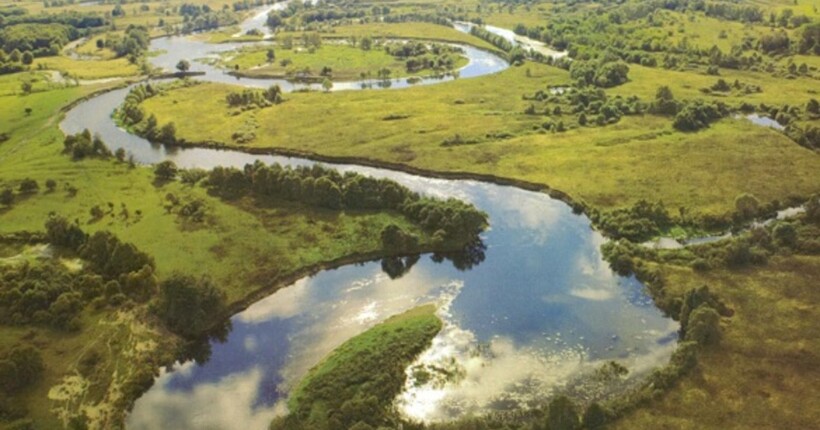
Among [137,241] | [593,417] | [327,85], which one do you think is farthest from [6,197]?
[593,417]

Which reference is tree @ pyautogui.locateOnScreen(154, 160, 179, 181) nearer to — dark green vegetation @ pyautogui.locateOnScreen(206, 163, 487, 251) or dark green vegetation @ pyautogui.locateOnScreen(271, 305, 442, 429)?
dark green vegetation @ pyautogui.locateOnScreen(206, 163, 487, 251)

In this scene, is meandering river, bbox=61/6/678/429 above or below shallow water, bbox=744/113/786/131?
below

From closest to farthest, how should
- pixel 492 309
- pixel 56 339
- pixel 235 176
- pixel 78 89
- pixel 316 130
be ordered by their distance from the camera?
pixel 56 339 → pixel 492 309 → pixel 235 176 → pixel 316 130 → pixel 78 89

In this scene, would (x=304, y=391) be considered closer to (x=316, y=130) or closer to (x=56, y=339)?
A: (x=56, y=339)

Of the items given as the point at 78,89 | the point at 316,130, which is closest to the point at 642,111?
the point at 316,130

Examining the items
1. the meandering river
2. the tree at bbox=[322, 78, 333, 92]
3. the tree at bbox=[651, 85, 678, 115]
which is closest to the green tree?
the meandering river

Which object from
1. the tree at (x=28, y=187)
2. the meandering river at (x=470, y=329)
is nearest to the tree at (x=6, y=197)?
the tree at (x=28, y=187)
